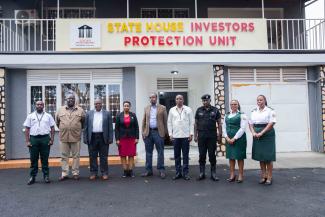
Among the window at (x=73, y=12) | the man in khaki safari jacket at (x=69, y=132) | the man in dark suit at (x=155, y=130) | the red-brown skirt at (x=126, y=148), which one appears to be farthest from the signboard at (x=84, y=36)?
the red-brown skirt at (x=126, y=148)

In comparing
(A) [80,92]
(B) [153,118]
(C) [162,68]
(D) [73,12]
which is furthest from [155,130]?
(D) [73,12]

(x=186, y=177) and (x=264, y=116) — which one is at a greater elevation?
(x=264, y=116)

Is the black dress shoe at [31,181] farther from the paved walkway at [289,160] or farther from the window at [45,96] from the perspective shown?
the window at [45,96]

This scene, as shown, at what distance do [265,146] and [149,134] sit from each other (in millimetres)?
2518

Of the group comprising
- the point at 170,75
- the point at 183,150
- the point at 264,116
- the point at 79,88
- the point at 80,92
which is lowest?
the point at 183,150

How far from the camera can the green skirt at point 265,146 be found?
573 cm

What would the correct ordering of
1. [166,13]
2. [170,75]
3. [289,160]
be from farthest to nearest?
[166,13] → [170,75] → [289,160]

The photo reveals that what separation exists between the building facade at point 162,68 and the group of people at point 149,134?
2.65m

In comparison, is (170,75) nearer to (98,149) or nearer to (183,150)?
(183,150)

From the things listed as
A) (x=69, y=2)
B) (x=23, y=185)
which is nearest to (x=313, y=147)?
(x=23, y=185)

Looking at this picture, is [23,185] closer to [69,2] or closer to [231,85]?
[231,85]

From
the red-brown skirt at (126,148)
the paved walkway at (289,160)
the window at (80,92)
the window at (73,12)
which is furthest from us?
the window at (73,12)

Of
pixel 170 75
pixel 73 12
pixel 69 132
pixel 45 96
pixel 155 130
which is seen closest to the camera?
pixel 69 132

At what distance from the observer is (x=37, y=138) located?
622cm
